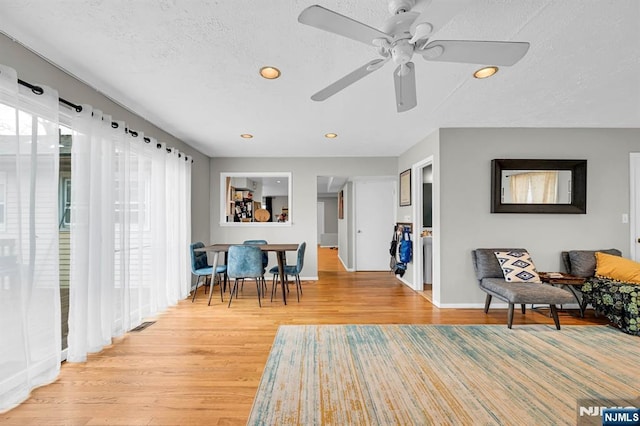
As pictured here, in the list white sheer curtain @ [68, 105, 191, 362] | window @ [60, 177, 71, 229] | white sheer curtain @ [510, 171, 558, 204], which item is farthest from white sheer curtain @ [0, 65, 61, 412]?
white sheer curtain @ [510, 171, 558, 204]

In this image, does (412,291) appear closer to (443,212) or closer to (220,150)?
(443,212)

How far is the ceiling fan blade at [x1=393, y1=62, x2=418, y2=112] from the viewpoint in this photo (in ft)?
5.57

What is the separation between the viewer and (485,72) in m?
2.36

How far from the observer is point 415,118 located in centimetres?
345

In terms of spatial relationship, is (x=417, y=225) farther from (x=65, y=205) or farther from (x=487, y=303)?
(x=65, y=205)

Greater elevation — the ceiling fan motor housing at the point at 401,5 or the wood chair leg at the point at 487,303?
the ceiling fan motor housing at the point at 401,5

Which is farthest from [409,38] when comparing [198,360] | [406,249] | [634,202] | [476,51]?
[634,202]

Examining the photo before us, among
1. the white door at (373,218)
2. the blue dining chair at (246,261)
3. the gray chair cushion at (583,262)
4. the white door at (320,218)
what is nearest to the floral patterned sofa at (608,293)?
the gray chair cushion at (583,262)

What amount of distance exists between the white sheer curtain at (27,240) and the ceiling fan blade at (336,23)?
1.89m

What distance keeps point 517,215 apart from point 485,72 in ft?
7.20

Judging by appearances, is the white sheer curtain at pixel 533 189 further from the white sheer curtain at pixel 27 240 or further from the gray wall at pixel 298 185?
the white sheer curtain at pixel 27 240

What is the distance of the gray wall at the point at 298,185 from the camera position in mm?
5516

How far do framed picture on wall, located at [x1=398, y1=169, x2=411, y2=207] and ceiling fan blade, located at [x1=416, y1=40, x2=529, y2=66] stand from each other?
3.50 m

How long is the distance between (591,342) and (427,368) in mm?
1762
